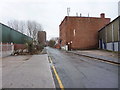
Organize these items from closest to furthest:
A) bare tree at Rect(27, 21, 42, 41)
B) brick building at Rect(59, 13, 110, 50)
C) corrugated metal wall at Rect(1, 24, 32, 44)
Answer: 1. corrugated metal wall at Rect(1, 24, 32, 44)
2. brick building at Rect(59, 13, 110, 50)
3. bare tree at Rect(27, 21, 42, 41)

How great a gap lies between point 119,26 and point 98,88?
90.1ft

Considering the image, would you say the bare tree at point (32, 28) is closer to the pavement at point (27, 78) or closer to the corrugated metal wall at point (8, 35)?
the corrugated metal wall at point (8, 35)

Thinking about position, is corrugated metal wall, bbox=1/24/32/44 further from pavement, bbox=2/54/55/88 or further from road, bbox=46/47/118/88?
road, bbox=46/47/118/88

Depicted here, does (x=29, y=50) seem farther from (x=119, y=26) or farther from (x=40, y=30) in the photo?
(x=40, y=30)

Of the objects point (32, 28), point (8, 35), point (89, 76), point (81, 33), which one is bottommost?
point (89, 76)

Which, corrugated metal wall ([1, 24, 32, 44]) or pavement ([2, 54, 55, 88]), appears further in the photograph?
corrugated metal wall ([1, 24, 32, 44])

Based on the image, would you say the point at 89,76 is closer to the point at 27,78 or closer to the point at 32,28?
the point at 27,78

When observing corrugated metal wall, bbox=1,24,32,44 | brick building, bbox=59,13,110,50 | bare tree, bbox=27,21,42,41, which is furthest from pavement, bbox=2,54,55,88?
bare tree, bbox=27,21,42,41

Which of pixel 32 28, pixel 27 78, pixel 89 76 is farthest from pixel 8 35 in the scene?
pixel 32 28

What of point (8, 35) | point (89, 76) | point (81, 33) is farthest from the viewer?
point (81, 33)

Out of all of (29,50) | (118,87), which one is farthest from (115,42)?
(118,87)

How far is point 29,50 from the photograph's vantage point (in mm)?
28797

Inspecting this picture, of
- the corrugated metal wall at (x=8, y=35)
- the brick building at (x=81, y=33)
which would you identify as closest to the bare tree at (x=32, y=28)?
the brick building at (x=81, y=33)

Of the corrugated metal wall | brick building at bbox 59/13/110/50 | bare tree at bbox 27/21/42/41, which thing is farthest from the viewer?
bare tree at bbox 27/21/42/41
